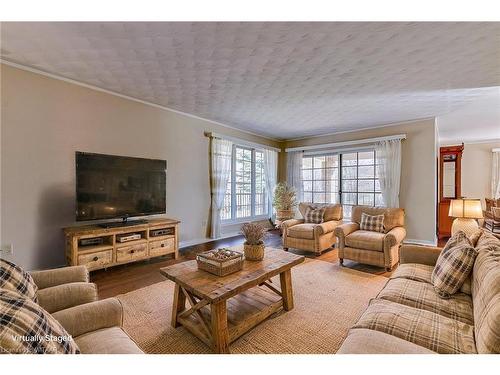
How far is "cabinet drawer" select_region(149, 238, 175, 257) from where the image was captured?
11.1ft

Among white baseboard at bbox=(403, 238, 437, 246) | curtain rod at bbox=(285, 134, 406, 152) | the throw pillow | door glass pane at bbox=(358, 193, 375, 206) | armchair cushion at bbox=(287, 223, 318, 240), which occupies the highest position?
curtain rod at bbox=(285, 134, 406, 152)

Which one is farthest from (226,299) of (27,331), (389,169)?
(389,169)

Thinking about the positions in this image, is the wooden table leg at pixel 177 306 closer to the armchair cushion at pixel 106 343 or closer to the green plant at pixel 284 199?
the armchair cushion at pixel 106 343

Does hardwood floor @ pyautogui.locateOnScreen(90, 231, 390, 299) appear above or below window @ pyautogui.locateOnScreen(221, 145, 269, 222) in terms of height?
below

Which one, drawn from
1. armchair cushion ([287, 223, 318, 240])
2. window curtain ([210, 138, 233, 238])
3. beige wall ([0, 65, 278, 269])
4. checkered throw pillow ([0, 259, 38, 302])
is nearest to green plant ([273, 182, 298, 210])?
window curtain ([210, 138, 233, 238])

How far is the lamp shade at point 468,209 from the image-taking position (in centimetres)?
271

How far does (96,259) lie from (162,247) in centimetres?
85

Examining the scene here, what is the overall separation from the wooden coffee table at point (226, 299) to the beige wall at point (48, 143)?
6.70 ft

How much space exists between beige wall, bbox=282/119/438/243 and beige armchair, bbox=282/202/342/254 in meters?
1.51

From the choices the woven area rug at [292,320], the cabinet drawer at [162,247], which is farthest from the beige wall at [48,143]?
the woven area rug at [292,320]

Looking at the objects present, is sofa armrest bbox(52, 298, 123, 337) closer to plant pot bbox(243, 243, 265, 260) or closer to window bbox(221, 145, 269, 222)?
plant pot bbox(243, 243, 265, 260)
